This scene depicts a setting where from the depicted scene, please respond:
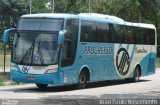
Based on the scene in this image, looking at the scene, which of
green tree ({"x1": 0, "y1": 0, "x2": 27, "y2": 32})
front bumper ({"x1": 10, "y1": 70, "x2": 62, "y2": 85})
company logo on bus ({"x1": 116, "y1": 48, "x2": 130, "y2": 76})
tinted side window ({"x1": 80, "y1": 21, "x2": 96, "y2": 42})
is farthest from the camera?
green tree ({"x1": 0, "y1": 0, "x2": 27, "y2": 32})

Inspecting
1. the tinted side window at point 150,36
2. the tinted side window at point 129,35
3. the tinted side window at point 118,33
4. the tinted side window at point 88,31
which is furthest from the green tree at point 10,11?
the tinted side window at point 88,31

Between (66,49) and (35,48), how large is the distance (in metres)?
1.34

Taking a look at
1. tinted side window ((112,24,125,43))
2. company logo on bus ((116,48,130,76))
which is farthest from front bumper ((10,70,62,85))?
company logo on bus ((116,48,130,76))

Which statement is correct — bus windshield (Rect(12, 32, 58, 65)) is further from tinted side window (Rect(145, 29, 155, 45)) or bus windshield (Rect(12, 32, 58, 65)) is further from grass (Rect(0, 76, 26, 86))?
tinted side window (Rect(145, 29, 155, 45))

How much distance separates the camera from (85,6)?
73.5m

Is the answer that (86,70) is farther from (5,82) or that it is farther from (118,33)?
(5,82)

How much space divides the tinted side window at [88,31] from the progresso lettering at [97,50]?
370mm

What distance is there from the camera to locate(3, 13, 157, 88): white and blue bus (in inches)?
826

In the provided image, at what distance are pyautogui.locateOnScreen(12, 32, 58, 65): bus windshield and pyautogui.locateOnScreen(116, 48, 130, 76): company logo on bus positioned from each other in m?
6.18

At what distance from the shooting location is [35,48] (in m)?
Result: 21.1

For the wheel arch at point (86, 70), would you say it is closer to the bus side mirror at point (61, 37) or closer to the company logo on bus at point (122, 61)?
the bus side mirror at point (61, 37)

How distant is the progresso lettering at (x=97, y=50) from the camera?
2328 centimetres

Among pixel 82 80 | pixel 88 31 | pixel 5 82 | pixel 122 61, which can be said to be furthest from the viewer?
pixel 122 61

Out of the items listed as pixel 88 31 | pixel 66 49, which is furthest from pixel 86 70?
pixel 66 49
